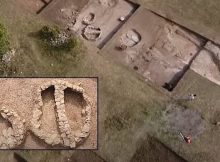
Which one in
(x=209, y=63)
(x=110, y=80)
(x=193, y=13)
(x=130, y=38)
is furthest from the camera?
(x=193, y=13)

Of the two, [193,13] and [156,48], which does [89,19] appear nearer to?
[156,48]

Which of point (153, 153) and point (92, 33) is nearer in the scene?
point (153, 153)

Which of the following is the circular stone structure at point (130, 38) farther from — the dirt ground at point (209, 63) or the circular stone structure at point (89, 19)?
the dirt ground at point (209, 63)

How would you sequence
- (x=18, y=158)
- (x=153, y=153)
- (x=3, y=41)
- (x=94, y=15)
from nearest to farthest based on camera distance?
(x=18, y=158) < (x=153, y=153) < (x=3, y=41) < (x=94, y=15)

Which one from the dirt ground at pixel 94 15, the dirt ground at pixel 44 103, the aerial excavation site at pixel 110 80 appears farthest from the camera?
the dirt ground at pixel 94 15

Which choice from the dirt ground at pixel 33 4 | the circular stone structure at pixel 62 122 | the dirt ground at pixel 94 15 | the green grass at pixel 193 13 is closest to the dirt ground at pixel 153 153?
the circular stone structure at pixel 62 122

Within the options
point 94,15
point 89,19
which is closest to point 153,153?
point 89,19
